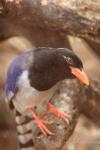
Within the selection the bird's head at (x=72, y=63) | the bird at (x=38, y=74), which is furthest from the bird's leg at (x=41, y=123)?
the bird's head at (x=72, y=63)

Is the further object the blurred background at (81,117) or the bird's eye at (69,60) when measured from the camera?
the blurred background at (81,117)

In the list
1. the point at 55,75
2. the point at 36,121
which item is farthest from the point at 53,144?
the point at 55,75

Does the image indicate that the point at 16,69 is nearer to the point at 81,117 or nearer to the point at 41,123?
the point at 41,123

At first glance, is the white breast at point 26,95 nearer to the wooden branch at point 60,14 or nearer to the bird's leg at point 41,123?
the bird's leg at point 41,123

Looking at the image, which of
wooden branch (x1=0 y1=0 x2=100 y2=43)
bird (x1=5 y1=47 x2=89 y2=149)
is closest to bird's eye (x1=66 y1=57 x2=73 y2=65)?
bird (x1=5 y1=47 x2=89 y2=149)

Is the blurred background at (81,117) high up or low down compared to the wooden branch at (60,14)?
down

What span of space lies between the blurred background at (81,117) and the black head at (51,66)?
16 cm

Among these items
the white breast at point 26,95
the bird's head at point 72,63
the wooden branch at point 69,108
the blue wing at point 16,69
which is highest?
the bird's head at point 72,63

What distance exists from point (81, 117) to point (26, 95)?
22 cm

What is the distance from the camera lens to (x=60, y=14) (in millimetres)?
716

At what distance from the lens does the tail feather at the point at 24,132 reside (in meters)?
0.70

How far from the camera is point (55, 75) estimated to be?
62 cm

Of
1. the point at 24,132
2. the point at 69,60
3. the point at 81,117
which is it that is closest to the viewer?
the point at 69,60

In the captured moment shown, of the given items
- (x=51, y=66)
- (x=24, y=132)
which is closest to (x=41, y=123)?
(x=24, y=132)
